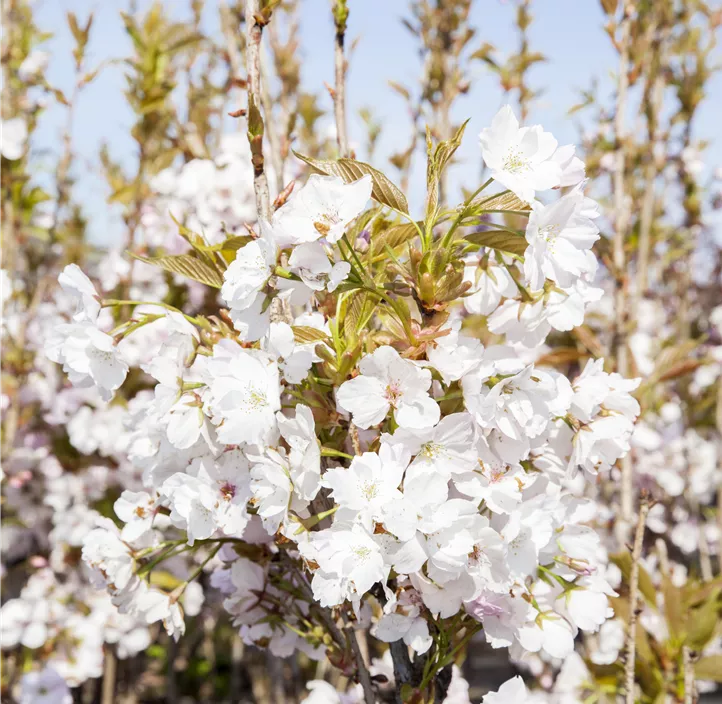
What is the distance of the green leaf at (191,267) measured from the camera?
0.93m

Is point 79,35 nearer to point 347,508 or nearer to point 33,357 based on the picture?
point 33,357

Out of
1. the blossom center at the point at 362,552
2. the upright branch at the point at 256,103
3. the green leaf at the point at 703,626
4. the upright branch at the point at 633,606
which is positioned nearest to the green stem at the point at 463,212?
the upright branch at the point at 256,103

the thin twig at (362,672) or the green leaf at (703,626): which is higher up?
the thin twig at (362,672)

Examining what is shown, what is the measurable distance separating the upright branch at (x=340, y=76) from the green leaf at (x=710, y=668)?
1175mm

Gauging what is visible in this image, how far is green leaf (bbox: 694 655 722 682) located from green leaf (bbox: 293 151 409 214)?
113 centimetres

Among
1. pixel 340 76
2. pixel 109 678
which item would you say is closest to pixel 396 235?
pixel 340 76

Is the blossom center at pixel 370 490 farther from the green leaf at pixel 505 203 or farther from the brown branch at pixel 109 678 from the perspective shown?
the brown branch at pixel 109 678

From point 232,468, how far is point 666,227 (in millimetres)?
2646

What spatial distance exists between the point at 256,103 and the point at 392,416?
42 centimetres

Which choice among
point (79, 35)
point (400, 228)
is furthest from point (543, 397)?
point (79, 35)

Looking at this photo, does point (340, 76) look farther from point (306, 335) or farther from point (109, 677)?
point (109, 677)

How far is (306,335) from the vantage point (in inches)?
32.7

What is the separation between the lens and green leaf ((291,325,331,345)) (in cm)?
83

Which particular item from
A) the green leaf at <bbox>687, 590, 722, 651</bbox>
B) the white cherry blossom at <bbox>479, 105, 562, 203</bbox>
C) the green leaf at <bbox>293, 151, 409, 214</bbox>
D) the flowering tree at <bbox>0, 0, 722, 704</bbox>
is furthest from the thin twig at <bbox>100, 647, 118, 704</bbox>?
the white cherry blossom at <bbox>479, 105, 562, 203</bbox>
